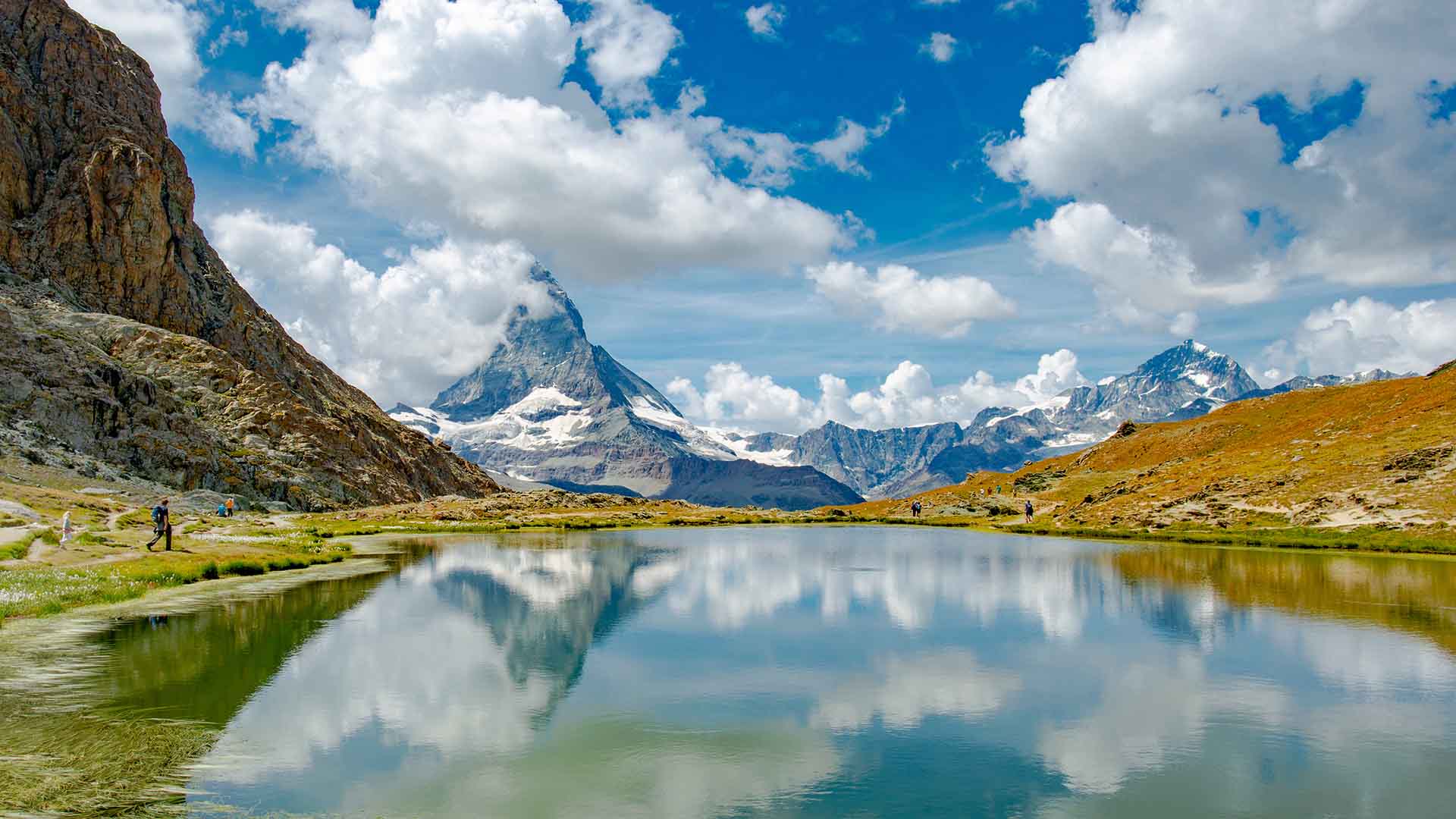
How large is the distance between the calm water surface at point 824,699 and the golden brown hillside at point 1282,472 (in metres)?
35.4

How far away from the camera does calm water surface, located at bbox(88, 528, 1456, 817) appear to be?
19844 mm

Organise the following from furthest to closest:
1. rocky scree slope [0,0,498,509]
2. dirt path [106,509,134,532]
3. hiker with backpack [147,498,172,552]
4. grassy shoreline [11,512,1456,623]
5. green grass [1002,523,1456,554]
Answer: rocky scree slope [0,0,498,509] → green grass [1002,523,1456,554] → dirt path [106,509,134,532] → hiker with backpack [147,498,172,552] → grassy shoreline [11,512,1456,623]

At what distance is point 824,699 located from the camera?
28.2 m

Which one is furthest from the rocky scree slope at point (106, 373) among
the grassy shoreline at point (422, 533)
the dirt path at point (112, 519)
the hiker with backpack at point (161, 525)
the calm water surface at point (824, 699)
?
the calm water surface at point (824, 699)

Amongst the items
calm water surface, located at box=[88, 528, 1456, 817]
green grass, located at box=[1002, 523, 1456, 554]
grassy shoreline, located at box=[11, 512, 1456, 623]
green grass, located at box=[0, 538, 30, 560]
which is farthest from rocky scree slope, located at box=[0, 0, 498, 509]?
green grass, located at box=[1002, 523, 1456, 554]

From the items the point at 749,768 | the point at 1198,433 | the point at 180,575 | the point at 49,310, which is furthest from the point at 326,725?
the point at 49,310

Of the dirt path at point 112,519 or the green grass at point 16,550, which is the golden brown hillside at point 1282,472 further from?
the dirt path at point 112,519

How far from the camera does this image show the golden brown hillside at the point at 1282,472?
84.3m

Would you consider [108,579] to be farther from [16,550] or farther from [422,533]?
[422,533]

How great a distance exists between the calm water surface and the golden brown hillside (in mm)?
35391

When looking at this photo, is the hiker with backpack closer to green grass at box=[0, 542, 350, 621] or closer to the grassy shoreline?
green grass at box=[0, 542, 350, 621]

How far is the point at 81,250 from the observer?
193000mm

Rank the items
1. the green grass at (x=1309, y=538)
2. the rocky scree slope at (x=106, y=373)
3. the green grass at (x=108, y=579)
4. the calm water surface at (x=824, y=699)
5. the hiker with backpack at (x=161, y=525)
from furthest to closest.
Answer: the rocky scree slope at (x=106, y=373)
the green grass at (x=1309, y=538)
the hiker with backpack at (x=161, y=525)
the green grass at (x=108, y=579)
the calm water surface at (x=824, y=699)

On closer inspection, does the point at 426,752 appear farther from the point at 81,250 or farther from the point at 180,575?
the point at 81,250
